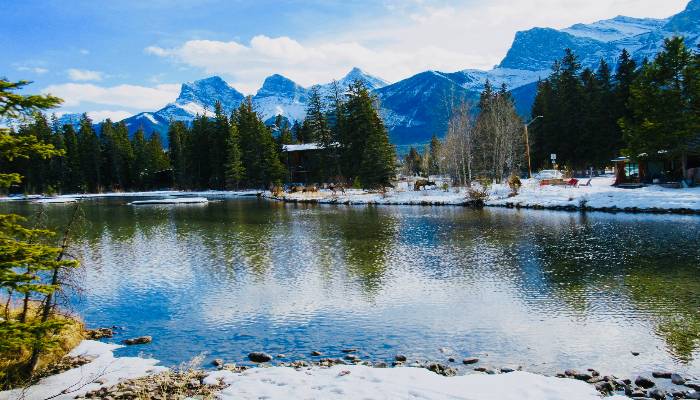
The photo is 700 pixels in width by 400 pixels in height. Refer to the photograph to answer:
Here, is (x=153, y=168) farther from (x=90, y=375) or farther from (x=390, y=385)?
(x=390, y=385)

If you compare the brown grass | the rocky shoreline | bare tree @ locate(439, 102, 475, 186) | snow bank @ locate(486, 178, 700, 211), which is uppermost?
bare tree @ locate(439, 102, 475, 186)

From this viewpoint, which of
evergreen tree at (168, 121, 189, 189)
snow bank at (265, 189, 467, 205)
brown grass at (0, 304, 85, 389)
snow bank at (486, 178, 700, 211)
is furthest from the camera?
evergreen tree at (168, 121, 189, 189)

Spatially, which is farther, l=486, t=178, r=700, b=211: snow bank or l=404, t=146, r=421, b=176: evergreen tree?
l=404, t=146, r=421, b=176: evergreen tree

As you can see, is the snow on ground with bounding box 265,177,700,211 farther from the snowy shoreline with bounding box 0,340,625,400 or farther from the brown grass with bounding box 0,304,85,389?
the brown grass with bounding box 0,304,85,389

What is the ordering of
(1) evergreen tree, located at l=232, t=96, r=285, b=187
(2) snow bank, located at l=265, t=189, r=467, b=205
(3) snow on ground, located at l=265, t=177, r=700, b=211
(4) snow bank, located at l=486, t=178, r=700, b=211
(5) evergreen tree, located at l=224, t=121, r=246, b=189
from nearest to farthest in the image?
(4) snow bank, located at l=486, t=178, r=700, b=211, (3) snow on ground, located at l=265, t=177, r=700, b=211, (2) snow bank, located at l=265, t=189, r=467, b=205, (1) evergreen tree, located at l=232, t=96, r=285, b=187, (5) evergreen tree, located at l=224, t=121, r=246, b=189

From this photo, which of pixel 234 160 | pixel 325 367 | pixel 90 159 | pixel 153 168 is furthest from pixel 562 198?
pixel 90 159

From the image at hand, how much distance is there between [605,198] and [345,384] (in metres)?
37.2

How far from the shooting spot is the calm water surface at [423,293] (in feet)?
39.8

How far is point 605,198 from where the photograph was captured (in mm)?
A: 40125

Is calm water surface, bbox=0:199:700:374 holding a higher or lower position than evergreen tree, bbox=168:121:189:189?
lower

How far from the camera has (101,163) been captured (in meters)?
109

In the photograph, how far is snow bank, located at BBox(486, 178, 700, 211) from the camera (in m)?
36.0

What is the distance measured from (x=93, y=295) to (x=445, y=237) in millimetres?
18633

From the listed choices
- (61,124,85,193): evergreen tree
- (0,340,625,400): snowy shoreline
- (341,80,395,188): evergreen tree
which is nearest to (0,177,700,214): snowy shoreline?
(341,80,395,188): evergreen tree
